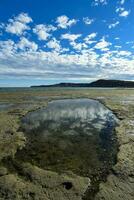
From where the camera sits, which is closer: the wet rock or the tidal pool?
the wet rock

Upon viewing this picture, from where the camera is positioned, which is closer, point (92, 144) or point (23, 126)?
point (92, 144)

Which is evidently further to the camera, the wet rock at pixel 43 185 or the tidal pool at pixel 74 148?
the tidal pool at pixel 74 148

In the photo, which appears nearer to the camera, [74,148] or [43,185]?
[43,185]

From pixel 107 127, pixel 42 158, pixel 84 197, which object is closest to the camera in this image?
pixel 84 197

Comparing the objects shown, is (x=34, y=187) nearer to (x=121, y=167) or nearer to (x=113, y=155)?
(x=121, y=167)

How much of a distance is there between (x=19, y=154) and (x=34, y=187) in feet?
14.4

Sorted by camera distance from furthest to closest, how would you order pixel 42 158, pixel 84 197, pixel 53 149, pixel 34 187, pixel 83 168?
pixel 53 149
pixel 42 158
pixel 83 168
pixel 34 187
pixel 84 197

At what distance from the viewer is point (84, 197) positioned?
8.78 meters

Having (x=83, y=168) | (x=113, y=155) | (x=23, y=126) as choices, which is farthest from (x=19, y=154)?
(x=23, y=126)

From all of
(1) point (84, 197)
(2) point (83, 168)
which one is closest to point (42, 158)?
(2) point (83, 168)

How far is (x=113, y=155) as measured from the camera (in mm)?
13297

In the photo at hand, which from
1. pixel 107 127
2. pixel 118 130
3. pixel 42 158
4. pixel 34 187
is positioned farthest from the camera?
pixel 107 127

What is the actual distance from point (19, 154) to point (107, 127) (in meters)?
9.39

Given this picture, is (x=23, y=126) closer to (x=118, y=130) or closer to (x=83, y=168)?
(x=118, y=130)
